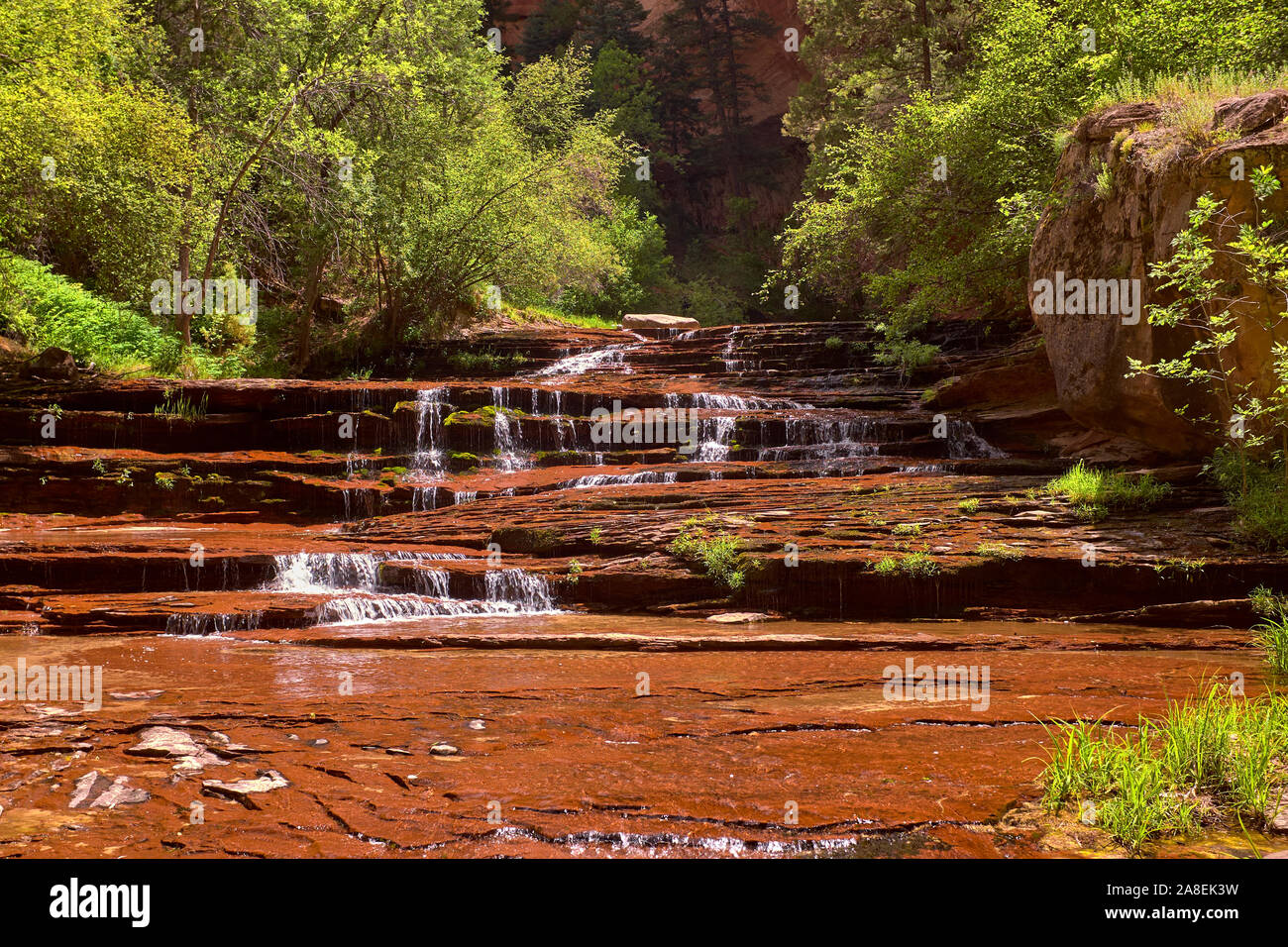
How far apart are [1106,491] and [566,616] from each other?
6944 millimetres

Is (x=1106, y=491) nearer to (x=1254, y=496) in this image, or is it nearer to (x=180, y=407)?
(x=1254, y=496)

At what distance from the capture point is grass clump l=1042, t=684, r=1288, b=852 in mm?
3334

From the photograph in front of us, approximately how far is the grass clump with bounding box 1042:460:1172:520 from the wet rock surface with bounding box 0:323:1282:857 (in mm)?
247

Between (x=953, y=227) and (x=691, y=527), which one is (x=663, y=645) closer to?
(x=691, y=527)

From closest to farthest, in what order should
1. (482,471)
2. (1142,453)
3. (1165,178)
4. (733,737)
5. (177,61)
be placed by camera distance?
(733,737) → (1165,178) → (1142,453) → (482,471) → (177,61)

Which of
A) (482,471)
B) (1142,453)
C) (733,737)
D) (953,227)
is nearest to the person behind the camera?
(733,737)

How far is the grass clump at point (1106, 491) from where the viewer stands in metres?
10.3

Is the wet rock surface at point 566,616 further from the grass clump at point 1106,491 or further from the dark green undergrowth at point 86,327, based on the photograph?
the dark green undergrowth at point 86,327

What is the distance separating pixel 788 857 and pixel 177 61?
87.3ft

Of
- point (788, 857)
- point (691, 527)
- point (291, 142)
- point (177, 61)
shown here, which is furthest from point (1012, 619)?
point (177, 61)

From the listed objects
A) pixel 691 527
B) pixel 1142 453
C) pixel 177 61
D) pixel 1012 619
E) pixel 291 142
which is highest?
pixel 177 61

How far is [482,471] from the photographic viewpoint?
16203 mm

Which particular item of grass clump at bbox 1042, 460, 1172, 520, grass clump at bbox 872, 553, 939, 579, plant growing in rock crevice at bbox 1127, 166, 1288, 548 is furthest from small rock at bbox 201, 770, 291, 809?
grass clump at bbox 1042, 460, 1172, 520

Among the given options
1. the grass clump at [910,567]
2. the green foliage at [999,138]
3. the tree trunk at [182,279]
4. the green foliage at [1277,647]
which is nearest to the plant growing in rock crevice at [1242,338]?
the green foliage at [1277,647]
